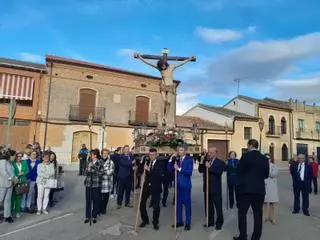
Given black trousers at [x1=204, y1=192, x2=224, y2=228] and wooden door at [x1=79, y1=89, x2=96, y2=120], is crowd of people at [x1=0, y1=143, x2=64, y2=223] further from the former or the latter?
wooden door at [x1=79, y1=89, x2=96, y2=120]

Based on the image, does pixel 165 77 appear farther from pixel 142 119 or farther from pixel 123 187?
pixel 142 119

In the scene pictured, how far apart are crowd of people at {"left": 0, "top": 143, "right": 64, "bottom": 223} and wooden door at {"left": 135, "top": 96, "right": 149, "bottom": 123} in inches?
738

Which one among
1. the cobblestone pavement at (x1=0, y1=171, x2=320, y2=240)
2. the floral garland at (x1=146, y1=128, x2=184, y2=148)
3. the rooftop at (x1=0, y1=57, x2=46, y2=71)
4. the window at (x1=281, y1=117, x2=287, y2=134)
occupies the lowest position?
the cobblestone pavement at (x1=0, y1=171, x2=320, y2=240)

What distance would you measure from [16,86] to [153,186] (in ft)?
64.7

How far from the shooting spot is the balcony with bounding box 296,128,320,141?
40.8 meters

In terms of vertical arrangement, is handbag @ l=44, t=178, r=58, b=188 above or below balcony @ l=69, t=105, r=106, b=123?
below

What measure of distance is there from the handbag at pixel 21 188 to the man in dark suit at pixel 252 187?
5228 millimetres

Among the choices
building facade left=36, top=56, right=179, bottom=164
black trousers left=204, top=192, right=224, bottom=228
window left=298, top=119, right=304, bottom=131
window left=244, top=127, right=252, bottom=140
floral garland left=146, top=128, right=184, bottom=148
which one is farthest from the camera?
window left=298, top=119, right=304, bottom=131

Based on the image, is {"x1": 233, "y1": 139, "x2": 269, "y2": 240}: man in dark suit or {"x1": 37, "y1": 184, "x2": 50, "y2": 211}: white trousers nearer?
{"x1": 233, "y1": 139, "x2": 269, "y2": 240}: man in dark suit

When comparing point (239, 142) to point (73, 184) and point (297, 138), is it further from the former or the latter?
point (73, 184)

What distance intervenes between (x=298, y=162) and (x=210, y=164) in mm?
3621

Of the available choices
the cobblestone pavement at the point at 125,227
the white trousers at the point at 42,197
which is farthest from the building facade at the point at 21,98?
the white trousers at the point at 42,197

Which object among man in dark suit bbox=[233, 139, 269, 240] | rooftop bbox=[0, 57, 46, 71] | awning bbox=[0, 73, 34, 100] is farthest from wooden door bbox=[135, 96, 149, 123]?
man in dark suit bbox=[233, 139, 269, 240]

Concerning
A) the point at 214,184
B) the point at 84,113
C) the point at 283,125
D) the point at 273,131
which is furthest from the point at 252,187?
the point at 283,125
